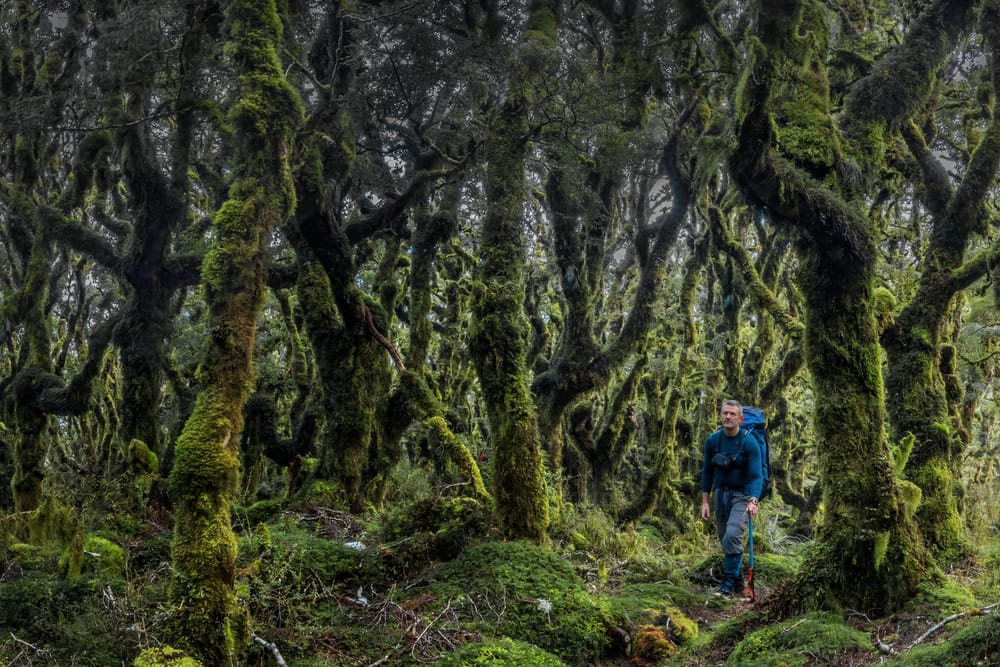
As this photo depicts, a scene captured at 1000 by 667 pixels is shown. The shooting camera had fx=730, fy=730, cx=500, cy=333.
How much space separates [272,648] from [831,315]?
5.94m

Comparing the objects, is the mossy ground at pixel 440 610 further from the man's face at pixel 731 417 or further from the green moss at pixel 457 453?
the man's face at pixel 731 417

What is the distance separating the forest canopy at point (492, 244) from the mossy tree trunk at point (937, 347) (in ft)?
0.12

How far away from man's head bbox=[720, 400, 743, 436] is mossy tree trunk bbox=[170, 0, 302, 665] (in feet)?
17.7

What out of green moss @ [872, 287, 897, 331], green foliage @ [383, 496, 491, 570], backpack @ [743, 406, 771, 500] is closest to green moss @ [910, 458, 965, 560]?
backpack @ [743, 406, 771, 500]

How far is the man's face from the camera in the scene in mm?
8578

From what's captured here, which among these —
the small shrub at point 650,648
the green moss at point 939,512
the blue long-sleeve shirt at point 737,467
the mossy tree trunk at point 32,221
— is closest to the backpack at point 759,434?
the blue long-sleeve shirt at point 737,467

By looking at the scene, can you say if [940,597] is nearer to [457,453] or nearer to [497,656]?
[497,656]

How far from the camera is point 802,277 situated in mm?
7484

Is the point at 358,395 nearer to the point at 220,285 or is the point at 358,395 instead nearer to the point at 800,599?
the point at 220,285

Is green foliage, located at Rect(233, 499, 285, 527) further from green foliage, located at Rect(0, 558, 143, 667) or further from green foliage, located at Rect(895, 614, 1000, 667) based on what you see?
green foliage, located at Rect(895, 614, 1000, 667)

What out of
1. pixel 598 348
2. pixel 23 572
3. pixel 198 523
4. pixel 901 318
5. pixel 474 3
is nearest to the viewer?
pixel 198 523

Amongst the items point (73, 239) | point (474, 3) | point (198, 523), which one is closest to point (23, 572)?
point (198, 523)

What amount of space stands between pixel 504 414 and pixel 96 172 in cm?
1072

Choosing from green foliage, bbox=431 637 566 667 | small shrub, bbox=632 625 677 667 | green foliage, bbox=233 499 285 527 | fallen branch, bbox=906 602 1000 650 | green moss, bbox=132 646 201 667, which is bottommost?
small shrub, bbox=632 625 677 667
